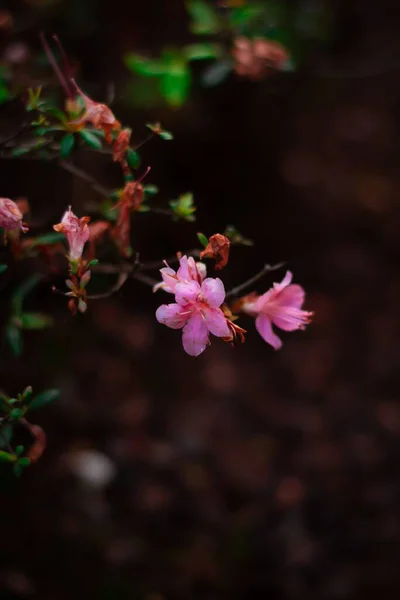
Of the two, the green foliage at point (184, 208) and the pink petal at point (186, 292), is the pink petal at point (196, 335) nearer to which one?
the pink petal at point (186, 292)

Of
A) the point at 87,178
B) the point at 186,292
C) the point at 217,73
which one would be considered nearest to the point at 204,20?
the point at 217,73

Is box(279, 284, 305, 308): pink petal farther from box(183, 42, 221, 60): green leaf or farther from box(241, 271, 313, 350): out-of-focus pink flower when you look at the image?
box(183, 42, 221, 60): green leaf

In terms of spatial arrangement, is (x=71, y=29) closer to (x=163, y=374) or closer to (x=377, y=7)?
(x=163, y=374)

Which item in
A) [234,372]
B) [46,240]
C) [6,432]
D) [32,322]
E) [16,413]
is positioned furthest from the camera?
[234,372]

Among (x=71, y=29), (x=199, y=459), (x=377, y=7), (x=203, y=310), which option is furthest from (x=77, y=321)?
(x=377, y=7)

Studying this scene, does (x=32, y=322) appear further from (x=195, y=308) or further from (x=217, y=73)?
(x=217, y=73)

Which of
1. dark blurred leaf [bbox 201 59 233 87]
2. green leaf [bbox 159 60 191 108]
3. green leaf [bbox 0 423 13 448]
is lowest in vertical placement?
green leaf [bbox 0 423 13 448]

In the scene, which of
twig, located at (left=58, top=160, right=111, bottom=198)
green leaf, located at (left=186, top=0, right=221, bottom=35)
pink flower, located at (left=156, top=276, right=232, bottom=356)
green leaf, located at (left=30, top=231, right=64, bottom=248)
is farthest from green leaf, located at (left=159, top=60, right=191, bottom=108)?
Answer: pink flower, located at (left=156, top=276, right=232, bottom=356)
